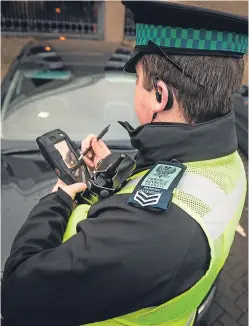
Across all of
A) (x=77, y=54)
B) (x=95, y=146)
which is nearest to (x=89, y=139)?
(x=95, y=146)

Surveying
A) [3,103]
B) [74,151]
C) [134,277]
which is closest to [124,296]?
[134,277]

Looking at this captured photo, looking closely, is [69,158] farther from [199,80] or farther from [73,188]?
[199,80]

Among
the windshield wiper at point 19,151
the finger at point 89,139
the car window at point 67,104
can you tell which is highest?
the finger at point 89,139

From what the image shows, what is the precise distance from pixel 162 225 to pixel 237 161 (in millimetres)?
389

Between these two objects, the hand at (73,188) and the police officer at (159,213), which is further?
the hand at (73,188)

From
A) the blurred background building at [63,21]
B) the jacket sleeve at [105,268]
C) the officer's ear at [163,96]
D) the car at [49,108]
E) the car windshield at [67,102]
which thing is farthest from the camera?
the blurred background building at [63,21]

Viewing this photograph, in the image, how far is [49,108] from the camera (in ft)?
8.82

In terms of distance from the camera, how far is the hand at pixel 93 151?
1311 millimetres

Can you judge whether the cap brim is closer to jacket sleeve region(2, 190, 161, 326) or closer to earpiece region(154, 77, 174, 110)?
earpiece region(154, 77, 174, 110)

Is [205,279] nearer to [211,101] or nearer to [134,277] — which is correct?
[134,277]

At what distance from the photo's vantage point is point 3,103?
109 inches

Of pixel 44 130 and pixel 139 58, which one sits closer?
pixel 139 58

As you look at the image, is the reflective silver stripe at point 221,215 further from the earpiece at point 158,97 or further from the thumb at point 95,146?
the thumb at point 95,146

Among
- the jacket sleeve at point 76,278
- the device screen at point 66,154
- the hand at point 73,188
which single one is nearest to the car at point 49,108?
the device screen at point 66,154
